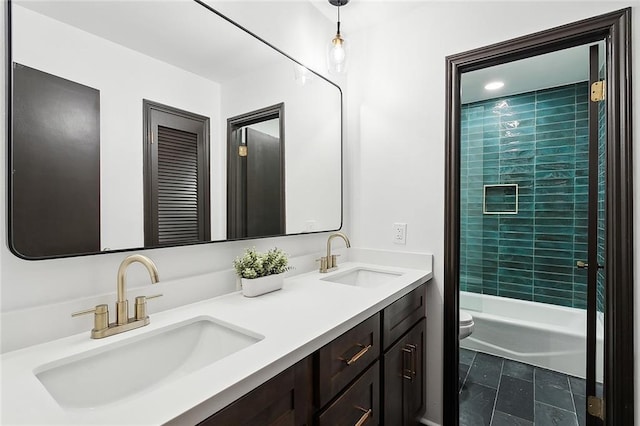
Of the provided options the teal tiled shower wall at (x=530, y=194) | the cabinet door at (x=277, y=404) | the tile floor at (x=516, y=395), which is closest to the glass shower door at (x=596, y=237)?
the tile floor at (x=516, y=395)

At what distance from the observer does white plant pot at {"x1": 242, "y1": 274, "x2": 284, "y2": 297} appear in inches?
51.9

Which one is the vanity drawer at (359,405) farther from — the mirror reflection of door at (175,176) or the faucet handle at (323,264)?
the mirror reflection of door at (175,176)

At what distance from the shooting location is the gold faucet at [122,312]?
0.93 metres

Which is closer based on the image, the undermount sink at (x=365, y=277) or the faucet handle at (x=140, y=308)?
the faucet handle at (x=140, y=308)

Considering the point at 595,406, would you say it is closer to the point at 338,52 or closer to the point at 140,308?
the point at 140,308

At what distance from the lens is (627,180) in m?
1.34

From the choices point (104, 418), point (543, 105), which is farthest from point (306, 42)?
point (543, 105)

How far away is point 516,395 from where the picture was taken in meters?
2.07

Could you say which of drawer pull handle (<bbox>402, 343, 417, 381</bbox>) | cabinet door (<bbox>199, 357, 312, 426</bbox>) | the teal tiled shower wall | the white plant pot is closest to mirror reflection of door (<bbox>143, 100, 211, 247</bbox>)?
the white plant pot

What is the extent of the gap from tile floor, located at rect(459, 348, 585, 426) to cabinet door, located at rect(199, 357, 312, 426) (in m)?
1.42

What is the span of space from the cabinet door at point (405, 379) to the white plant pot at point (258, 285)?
21.5 inches

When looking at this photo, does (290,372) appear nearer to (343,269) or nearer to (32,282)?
(32,282)

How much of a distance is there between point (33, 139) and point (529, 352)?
10.2 feet

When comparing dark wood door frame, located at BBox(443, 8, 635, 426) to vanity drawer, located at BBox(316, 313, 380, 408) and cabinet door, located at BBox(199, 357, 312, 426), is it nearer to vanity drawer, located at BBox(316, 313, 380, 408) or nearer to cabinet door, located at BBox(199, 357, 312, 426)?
vanity drawer, located at BBox(316, 313, 380, 408)
